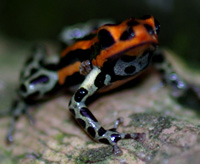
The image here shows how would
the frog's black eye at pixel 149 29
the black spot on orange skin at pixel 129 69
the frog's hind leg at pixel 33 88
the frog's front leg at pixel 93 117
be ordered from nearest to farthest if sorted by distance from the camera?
1. the frog's black eye at pixel 149 29
2. the frog's front leg at pixel 93 117
3. the black spot on orange skin at pixel 129 69
4. the frog's hind leg at pixel 33 88

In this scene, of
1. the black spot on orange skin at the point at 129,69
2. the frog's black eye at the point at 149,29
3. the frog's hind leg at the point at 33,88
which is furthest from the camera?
the frog's hind leg at the point at 33,88

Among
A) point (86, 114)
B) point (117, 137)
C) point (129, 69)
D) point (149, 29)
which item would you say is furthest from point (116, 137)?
point (149, 29)

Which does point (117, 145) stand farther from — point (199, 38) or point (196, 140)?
point (199, 38)

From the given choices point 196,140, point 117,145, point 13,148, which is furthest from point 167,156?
point 13,148

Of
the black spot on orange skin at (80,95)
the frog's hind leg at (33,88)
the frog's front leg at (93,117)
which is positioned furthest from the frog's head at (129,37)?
the frog's hind leg at (33,88)

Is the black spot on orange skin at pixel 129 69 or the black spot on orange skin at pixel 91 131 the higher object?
the black spot on orange skin at pixel 129 69

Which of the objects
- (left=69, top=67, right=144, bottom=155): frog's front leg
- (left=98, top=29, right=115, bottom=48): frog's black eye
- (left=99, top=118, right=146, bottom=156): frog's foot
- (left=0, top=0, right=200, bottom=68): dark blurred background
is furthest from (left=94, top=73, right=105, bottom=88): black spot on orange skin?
(left=0, top=0, right=200, bottom=68): dark blurred background

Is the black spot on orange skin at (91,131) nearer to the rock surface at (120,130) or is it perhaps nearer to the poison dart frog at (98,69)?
the poison dart frog at (98,69)

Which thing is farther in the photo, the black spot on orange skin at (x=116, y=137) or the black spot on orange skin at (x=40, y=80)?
the black spot on orange skin at (x=40, y=80)
